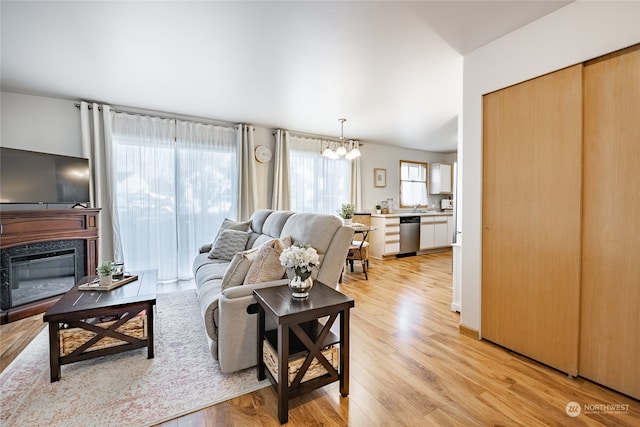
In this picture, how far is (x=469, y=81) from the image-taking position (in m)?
2.40

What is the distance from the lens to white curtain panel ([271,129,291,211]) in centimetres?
486

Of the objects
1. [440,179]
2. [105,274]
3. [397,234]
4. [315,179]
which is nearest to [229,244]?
[105,274]

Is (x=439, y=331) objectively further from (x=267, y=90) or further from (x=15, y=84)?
(x=15, y=84)

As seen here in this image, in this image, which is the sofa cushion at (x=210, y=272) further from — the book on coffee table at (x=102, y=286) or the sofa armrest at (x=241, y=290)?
the sofa armrest at (x=241, y=290)

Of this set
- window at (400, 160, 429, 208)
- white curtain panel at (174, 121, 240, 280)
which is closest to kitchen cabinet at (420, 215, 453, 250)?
window at (400, 160, 429, 208)

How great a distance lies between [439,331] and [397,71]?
8.38 feet

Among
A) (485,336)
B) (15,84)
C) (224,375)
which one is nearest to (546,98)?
(485,336)

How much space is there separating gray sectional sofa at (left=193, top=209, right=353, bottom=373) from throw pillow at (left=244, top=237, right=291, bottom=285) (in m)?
0.04

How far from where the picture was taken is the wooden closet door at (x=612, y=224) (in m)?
1.59

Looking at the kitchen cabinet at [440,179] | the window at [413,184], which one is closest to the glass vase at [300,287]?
the window at [413,184]

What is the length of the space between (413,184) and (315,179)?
289 cm

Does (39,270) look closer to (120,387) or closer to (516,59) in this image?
(120,387)

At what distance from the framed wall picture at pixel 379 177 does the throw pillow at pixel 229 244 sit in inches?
145

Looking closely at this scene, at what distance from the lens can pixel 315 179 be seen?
5445mm
